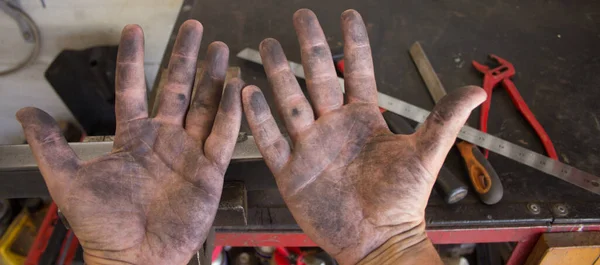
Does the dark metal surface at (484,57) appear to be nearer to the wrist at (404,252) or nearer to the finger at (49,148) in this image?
the wrist at (404,252)

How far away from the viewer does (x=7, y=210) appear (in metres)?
1.42

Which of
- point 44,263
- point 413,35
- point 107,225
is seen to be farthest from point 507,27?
point 44,263

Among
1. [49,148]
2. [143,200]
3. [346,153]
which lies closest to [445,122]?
[346,153]

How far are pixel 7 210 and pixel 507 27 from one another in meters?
1.79

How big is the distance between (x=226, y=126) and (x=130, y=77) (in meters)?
0.21

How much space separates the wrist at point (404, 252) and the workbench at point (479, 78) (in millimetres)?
163

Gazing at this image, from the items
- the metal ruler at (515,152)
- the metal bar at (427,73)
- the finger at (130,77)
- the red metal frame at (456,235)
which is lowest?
the red metal frame at (456,235)

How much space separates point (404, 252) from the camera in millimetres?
717

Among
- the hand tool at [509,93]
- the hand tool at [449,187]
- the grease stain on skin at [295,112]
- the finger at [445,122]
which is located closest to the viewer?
the finger at [445,122]

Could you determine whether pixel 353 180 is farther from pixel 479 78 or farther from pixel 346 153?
pixel 479 78

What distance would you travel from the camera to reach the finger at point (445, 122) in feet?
2.15

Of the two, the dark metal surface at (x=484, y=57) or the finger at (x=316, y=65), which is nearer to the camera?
the finger at (x=316, y=65)

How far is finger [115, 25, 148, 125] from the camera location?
749mm

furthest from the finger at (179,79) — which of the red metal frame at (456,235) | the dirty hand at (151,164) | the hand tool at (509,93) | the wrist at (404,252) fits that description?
the hand tool at (509,93)
